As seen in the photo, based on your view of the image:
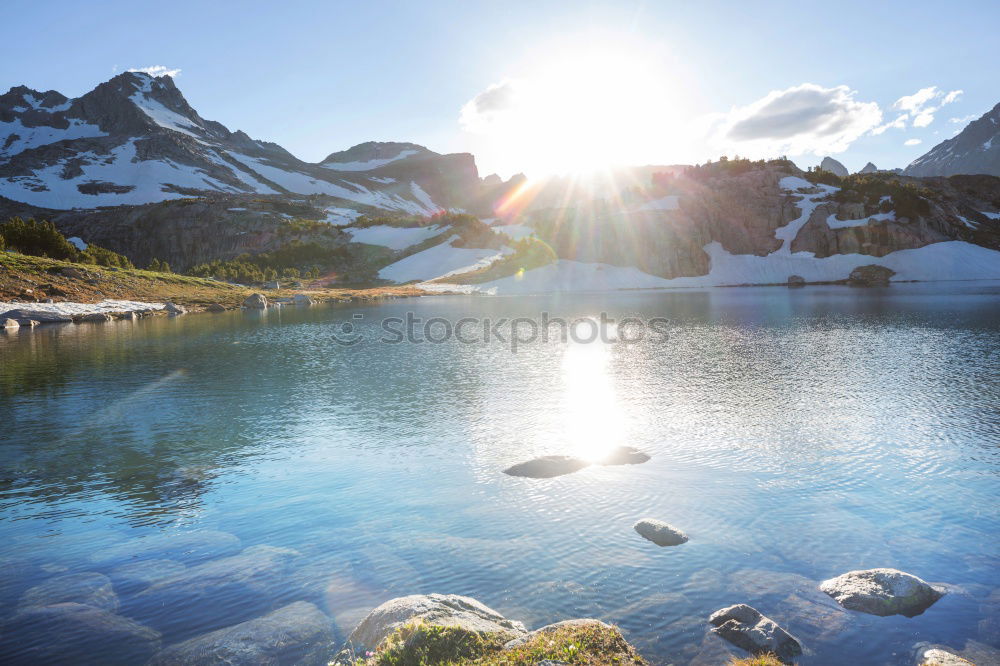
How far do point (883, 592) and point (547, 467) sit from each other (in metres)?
8.62

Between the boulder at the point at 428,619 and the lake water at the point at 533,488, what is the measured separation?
0.95 meters

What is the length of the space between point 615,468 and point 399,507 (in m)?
6.34

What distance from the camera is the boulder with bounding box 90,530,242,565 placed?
11398mm

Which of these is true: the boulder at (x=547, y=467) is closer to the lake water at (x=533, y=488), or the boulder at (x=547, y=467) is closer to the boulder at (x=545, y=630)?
the lake water at (x=533, y=488)

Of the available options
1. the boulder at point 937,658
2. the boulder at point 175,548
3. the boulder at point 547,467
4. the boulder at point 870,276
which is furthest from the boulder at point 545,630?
the boulder at point 870,276

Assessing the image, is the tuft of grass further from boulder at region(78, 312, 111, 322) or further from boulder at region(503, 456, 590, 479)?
boulder at region(78, 312, 111, 322)

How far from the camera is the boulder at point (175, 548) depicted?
11398 millimetres

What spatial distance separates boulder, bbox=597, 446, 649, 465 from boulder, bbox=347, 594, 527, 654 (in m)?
8.97

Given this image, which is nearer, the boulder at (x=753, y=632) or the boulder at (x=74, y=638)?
the boulder at (x=753, y=632)

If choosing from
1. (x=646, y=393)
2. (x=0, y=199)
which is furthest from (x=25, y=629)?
(x=0, y=199)

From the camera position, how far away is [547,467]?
53.7 ft

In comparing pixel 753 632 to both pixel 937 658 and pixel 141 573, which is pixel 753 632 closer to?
pixel 937 658

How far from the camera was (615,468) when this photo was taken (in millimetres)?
16406

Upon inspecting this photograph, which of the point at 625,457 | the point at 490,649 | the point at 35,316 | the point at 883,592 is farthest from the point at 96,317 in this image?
the point at 883,592
